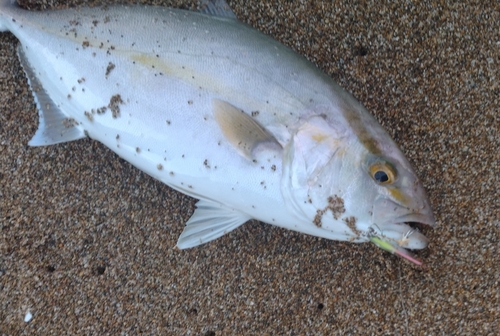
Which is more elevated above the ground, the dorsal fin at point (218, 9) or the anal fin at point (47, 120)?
the dorsal fin at point (218, 9)

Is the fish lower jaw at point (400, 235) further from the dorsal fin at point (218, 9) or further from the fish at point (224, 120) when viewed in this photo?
the dorsal fin at point (218, 9)

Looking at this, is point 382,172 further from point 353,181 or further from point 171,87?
point 171,87

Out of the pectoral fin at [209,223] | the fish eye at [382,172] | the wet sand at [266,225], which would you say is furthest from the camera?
the wet sand at [266,225]

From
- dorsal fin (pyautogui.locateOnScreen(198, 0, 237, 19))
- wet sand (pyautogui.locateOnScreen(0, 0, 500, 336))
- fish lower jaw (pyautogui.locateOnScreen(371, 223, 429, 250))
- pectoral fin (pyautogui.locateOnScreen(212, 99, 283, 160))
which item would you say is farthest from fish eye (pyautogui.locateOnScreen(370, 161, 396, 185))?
dorsal fin (pyautogui.locateOnScreen(198, 0, 237, 19))

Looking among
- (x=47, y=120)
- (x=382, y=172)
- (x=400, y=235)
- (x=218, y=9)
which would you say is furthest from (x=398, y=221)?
(x=47, y=120)

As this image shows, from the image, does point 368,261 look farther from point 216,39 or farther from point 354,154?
point 216,39

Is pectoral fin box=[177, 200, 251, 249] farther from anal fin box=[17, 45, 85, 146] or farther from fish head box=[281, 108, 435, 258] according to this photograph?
anal fin box=[17, 45, 85, 146]

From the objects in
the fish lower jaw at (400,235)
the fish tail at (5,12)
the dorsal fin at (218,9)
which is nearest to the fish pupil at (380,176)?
the fish lower jaw at (400,235)
